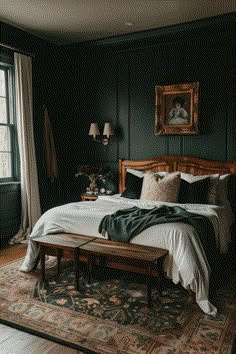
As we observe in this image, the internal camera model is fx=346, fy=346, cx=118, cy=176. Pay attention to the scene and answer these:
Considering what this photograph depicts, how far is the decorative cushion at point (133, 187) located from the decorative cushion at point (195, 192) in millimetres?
604

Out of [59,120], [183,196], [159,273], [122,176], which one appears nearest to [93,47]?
[59,120]

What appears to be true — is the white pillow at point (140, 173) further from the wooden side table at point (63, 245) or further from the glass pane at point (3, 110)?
the glass pane at point (3, 110)

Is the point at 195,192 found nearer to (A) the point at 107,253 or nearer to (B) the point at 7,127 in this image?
(A) the point at 107,253

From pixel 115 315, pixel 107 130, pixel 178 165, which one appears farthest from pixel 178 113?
pixel 115 315

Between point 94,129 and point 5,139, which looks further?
point 94,129

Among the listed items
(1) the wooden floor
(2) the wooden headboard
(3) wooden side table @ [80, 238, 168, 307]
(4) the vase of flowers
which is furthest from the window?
(1) the wooden floor

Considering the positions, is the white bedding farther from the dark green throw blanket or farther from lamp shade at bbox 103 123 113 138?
lamp shade at bbox 103 123 113 138

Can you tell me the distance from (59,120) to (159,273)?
3.66 m

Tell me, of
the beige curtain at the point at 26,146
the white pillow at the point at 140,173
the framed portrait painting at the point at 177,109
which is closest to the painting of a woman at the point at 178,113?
the framed portrait painting at the point at 177,109

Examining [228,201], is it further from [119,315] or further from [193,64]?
[119,315]

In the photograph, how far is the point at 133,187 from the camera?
15.6 feet

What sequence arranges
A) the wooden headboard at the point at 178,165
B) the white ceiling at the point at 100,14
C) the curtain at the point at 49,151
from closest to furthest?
1. the white ceiling at the point at 100,14
2. the wooden headboard at the point at 178,165
3. the curtain at the point at 49,151

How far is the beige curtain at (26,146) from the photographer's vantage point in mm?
5062

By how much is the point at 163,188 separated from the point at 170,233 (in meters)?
1.25
